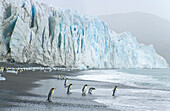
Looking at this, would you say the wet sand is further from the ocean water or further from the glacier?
the glacier

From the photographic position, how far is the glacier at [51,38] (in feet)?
159

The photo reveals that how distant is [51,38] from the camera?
5719 cm

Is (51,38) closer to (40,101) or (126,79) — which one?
(126,79)

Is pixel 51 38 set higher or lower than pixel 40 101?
higher

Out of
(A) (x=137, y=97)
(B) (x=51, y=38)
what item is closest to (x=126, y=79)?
(A) (x=137, y=97)

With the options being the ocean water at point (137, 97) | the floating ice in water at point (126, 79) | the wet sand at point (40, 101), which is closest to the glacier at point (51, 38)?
the floating ice in water at point (126, 79)

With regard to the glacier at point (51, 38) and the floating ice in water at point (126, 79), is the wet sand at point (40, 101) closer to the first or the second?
the floating ice in water at point (126, 79)

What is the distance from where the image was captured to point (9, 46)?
4662 centimetres

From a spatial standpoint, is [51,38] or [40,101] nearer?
[40,101]

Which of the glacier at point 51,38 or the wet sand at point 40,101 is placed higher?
the glacier at point 51,38

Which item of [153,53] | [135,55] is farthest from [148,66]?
[135,55]

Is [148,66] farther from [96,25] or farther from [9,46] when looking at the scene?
[9,46]

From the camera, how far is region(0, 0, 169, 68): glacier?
48.3m

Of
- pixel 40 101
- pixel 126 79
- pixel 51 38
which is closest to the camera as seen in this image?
pixel 40 101
